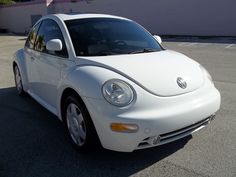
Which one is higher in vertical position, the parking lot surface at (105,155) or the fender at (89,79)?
the fender at (89,79)

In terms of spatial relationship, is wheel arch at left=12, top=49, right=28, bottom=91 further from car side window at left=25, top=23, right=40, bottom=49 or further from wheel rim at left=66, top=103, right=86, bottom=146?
wheel rim at left=66, top=103, right=86, bottom=146

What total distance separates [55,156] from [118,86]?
1185 millimetres

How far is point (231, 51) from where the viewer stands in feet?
40.3

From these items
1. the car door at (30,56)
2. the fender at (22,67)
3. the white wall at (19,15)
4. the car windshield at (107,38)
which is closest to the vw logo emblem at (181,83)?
Result: the car windshield at (107,38)

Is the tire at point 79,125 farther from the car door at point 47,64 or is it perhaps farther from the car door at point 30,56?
the car door at point 30,56

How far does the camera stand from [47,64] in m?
4.57

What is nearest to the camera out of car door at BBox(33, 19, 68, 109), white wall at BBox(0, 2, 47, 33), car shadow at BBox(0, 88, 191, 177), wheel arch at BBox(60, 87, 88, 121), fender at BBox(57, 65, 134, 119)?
fender at BBox(57, 65, 134, 119)

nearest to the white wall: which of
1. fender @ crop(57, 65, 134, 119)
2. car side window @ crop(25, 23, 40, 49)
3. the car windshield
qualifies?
car side window @ crop(25, 23, 40, 49)

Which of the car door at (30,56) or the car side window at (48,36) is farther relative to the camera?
the car door at (30,56)

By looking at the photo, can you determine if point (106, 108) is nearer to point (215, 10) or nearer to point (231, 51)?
point (231, 51)

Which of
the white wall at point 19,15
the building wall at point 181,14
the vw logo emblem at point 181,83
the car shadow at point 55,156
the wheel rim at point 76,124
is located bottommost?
the white wall at point 19,15

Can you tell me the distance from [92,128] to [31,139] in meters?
1.26

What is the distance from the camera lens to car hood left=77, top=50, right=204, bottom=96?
3413mm

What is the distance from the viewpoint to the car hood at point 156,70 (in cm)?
341
